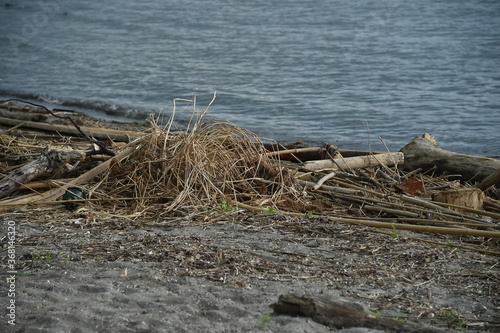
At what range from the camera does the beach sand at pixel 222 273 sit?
2.75 metres

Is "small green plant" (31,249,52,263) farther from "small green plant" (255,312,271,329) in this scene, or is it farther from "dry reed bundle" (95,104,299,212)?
"small green plant" (255,312,271,329)

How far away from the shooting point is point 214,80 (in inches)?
614

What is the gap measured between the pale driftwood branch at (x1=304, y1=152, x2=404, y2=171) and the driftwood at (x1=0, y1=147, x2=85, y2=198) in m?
2.70

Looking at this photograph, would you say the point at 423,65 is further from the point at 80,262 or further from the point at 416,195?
the point at 80,262

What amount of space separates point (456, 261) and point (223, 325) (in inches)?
79.4

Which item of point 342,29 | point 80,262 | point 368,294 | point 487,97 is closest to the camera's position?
point 368,294

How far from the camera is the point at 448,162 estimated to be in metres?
6.50

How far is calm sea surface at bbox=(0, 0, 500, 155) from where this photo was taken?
37.7 ft

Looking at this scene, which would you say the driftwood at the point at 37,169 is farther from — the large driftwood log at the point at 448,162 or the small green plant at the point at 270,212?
the large driftwood log at the point at 448,162

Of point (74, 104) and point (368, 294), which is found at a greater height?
point (368, 294)

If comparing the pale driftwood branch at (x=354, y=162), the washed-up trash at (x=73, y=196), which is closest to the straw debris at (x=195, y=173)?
the washed-up trash at (x=73, y=196)

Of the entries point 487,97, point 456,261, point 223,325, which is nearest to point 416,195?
point 456,261

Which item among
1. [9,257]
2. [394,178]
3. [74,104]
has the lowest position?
[74,104]

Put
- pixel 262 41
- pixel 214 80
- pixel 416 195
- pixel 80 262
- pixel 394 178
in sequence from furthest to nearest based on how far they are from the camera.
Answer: pixel 262 41, pixel 214 80, pixel 394 178, pixel 416 195, pixel 80 262
